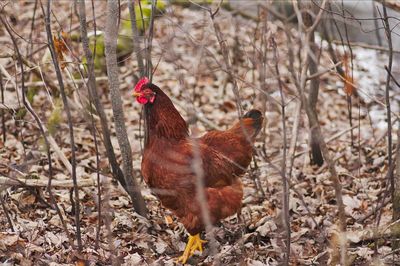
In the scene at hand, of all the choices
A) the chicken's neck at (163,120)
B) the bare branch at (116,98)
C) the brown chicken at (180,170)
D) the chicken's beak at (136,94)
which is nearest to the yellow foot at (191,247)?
the brown chicken at (180,170)

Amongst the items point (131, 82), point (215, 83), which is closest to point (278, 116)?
point (215, 83)

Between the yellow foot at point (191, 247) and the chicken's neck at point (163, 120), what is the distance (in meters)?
0.80

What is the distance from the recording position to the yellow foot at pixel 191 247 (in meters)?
4.85

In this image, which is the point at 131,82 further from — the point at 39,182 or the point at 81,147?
the point at 39,182

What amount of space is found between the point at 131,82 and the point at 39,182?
3547mm

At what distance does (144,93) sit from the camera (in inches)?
187

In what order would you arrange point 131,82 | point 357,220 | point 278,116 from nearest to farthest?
1. point 357,220
2. point 278,116
3. point 131,82

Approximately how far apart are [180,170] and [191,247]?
26.2 inches

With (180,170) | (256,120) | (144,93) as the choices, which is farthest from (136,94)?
(256,120)

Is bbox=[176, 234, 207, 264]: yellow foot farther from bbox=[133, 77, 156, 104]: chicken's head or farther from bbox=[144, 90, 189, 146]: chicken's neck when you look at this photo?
bbox=[133, 77, 156, 104]: chicken's head

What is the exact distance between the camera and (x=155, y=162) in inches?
189

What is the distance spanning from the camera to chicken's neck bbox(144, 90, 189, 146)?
16.0 feet

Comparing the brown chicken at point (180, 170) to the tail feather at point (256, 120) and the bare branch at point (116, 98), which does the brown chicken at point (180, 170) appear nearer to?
the bare branch at point (116, 98)

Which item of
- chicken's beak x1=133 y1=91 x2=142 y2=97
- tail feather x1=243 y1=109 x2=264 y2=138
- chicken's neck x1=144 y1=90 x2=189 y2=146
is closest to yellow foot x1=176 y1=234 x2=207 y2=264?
chicken's neck x1=144 y1=90 x2=189 y2=146
